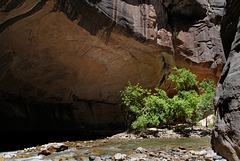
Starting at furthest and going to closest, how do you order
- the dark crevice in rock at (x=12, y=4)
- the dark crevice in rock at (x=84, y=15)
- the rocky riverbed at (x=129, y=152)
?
1. the dark crevice in rock at (x=84, y=15)
2. the dark crevice in rock at (x=12, y=4)
3. the rocky riverbed at (x=129, y=152)

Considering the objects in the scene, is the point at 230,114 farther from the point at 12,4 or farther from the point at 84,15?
the point at 12,4

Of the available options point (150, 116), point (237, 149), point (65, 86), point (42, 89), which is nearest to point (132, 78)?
point (150, 116)

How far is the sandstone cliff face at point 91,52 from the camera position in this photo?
7699 mm

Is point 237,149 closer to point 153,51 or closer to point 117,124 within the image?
point 153,51

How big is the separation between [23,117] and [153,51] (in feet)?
31.2

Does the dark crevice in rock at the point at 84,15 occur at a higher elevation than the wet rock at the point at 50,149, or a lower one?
higher

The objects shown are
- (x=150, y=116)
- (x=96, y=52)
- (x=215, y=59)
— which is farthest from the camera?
(x=215, y=59)

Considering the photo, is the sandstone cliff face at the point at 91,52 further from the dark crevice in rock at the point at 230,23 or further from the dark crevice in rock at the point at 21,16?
the dark crevice in rock at the point at 230,23

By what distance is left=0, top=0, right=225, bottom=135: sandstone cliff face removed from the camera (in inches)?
303

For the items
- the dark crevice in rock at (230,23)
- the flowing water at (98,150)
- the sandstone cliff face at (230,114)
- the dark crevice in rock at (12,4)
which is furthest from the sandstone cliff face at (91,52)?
the sandstone cliff face at (230,114)

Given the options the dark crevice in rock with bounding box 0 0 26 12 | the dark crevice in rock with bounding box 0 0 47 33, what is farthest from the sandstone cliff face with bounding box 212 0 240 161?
the dark crevice in rock with bounding box 0 0 26 12

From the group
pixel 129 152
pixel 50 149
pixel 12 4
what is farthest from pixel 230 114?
pixel 12 4

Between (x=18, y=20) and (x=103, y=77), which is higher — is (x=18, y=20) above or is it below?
above

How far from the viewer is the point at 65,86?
11.8m
